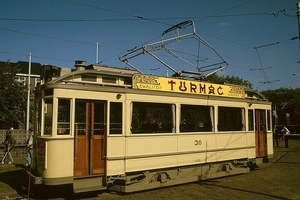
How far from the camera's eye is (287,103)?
5962cm

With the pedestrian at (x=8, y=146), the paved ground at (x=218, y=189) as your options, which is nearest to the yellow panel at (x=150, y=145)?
the paved ground at (x=218, y=189)

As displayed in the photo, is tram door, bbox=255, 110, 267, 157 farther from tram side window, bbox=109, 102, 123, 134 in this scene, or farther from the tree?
the tree

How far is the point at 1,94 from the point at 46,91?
1600 cm

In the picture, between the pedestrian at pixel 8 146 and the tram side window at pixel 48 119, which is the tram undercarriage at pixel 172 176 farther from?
the pedestrian at pixel 8 146

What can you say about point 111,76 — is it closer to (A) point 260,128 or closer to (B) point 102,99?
(B) point 102,99

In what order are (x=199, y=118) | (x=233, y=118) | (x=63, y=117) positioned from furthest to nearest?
(x=233, y=118) → (x=199, y=118) → (x=63, y=117)

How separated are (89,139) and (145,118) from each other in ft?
8.12

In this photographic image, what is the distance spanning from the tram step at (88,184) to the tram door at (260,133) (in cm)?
762

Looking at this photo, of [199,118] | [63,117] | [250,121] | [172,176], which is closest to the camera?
[63,117]

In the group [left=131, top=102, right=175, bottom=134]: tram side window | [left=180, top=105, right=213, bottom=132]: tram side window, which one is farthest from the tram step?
[left=180, top=105, right=213, bottom=132]: tram side window

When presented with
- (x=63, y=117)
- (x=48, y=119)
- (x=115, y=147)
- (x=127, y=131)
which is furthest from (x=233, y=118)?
(x=48, y=119)

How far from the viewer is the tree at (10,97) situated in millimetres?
20797

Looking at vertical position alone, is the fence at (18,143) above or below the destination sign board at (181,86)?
below

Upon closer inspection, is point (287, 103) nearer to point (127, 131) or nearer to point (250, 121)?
point (250, 121)
